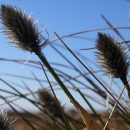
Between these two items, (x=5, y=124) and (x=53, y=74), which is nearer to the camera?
(x=5, y=124)

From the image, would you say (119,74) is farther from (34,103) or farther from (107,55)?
(34,103)

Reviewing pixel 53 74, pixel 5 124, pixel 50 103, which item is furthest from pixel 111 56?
pixel 50 103

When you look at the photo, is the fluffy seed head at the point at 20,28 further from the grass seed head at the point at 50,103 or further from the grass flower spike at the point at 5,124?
the grass seed head at the point at 50,103

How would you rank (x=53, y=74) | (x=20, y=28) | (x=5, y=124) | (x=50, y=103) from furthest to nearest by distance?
(x=50, y=103)
(x=20, y=28)
(x=53, y=74)
(x=5, y=124)

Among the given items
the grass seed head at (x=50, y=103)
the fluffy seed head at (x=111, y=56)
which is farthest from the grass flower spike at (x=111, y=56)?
the grass seed head at (x=50, y=103)

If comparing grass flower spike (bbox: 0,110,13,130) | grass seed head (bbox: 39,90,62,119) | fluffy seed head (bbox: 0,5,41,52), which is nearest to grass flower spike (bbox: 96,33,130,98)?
fluffy seed head (bbox: 0,5,41,52)

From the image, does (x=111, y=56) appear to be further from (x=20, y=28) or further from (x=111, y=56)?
(x=20, y=28)

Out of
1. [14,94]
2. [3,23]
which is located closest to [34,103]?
[14,94]

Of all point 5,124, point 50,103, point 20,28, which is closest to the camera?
point 5,124
